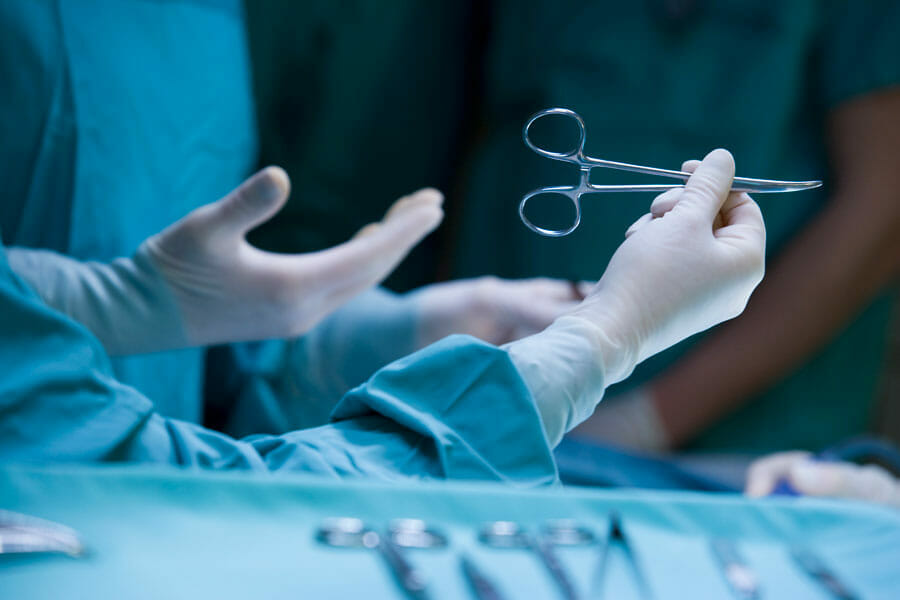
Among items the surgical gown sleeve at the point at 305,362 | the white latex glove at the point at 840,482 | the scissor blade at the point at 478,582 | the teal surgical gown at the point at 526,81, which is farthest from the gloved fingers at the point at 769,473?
the scissor blade at the point at 478,582

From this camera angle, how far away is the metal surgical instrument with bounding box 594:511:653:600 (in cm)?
52

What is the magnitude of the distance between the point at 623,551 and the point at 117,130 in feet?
2.33

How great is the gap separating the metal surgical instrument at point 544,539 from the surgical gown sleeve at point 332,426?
0.06 metres

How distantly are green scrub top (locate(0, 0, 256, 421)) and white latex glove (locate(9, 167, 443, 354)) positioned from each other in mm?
67

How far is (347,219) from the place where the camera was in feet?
4.34

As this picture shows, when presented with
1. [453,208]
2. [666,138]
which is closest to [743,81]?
[666,138]

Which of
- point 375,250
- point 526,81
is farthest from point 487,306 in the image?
point 526,81

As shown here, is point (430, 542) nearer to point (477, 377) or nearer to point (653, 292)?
point (477, 377)

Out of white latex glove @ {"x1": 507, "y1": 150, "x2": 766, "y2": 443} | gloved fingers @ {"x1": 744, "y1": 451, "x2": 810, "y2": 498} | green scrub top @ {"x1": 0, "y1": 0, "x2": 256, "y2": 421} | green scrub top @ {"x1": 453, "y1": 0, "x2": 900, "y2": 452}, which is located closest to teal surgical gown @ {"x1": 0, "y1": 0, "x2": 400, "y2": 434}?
green scrub top @ {"x1": 0, "y1": 0, "x2": 256, "y2": 421}

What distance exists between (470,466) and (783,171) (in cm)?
75

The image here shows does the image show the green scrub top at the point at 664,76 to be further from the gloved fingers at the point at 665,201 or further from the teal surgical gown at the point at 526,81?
the gloved fingers at the point at 665,201

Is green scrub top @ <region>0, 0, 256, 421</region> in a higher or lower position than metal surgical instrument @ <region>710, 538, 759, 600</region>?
higher

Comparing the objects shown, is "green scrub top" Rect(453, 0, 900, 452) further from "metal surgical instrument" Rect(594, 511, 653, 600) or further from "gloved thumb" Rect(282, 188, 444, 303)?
"metal surgical instrument" Rect(594, 511, 653, 600)

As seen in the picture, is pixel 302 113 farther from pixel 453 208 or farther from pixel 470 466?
pixel 470 466
